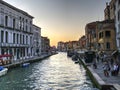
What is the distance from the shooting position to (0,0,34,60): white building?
5300 cm

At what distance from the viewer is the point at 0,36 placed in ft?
168

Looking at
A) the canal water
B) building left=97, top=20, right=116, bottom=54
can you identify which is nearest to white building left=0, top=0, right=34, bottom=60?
the canal water

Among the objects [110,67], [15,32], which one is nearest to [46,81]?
[110,67]

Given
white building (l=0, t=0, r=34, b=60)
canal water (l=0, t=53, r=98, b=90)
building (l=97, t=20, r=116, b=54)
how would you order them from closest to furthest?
1. canal water (l=0, t=53, r=98, b=90)
2. building (l=97, t=20, r=116, b=54)
3. white building (l=0, t=0, r=34, b=60)

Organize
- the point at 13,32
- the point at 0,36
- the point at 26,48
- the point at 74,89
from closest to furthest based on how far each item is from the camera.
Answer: the point at 74,89 → the point at 0,36 → the point at 13,32 → the point at 26,48

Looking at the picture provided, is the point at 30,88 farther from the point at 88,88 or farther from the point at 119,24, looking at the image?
the point at 119,24

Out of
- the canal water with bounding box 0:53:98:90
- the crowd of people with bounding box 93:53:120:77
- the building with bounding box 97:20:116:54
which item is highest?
Answer: the building with bounding box 97:20:116:54

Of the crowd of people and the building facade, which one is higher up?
the building facade

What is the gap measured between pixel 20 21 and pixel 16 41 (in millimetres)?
6628

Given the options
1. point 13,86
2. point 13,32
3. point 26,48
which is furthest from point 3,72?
point 26,48

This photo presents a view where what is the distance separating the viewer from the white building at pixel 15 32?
5300 centimetres

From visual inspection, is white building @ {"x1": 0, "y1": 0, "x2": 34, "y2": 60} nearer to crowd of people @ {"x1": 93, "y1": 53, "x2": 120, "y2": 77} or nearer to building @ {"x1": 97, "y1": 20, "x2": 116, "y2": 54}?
building @ {"x1": 97, "y1": 20, "x2": 116, "y2": 54}

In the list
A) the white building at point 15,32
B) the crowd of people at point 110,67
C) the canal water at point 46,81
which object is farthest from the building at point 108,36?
the white building at point 15,32

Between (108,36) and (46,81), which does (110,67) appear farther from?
(108,36)
